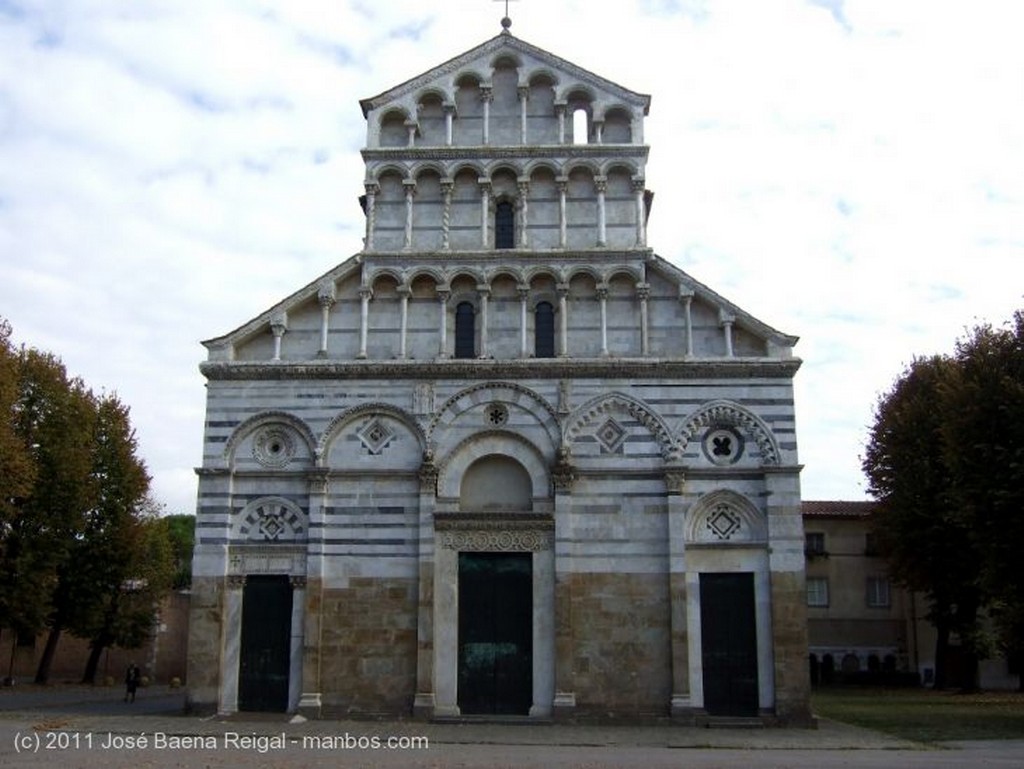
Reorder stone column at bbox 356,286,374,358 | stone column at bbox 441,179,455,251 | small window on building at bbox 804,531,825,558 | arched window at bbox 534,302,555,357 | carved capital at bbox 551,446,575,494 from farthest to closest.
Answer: small window on building at bbox 804,531,825,558 < stone column at bbox 441,179,455,251 < arched window at bbox 534,302,555,357 < stone column at bbox 356,286,374,358 < carved capital at bbox 551,446,575,494

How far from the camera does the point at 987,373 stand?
26.4 m

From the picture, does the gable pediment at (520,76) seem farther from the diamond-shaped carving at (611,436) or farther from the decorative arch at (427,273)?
the diamond-shaped carving at (611,436)

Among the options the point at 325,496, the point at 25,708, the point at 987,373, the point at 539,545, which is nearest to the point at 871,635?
the point at 987,373

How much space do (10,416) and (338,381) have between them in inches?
633

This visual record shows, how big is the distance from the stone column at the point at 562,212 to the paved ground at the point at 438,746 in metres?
12.2

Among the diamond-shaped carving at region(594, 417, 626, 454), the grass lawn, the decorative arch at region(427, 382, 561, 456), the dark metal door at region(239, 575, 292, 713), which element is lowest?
the grass lawn

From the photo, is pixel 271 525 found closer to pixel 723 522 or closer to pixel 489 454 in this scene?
pixel 489 454

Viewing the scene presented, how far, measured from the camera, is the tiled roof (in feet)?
169

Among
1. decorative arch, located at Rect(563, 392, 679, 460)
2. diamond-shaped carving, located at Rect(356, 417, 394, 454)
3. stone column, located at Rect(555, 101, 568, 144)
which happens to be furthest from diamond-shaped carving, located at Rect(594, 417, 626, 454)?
stone column, located at Rect(555, 101, 568, 144)

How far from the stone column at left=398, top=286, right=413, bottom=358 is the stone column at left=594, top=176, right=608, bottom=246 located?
5200 mm

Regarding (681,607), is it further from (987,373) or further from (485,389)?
(987,373)

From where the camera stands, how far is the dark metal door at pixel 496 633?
82.8 ft

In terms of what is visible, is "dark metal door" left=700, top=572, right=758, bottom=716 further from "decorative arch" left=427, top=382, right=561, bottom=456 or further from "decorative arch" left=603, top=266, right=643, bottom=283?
"decorative arch" left=603, top=266, right=643, bottom=283

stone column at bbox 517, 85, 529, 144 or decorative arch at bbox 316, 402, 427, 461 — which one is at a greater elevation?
stone column at bbox 517, 85, 529, 144
